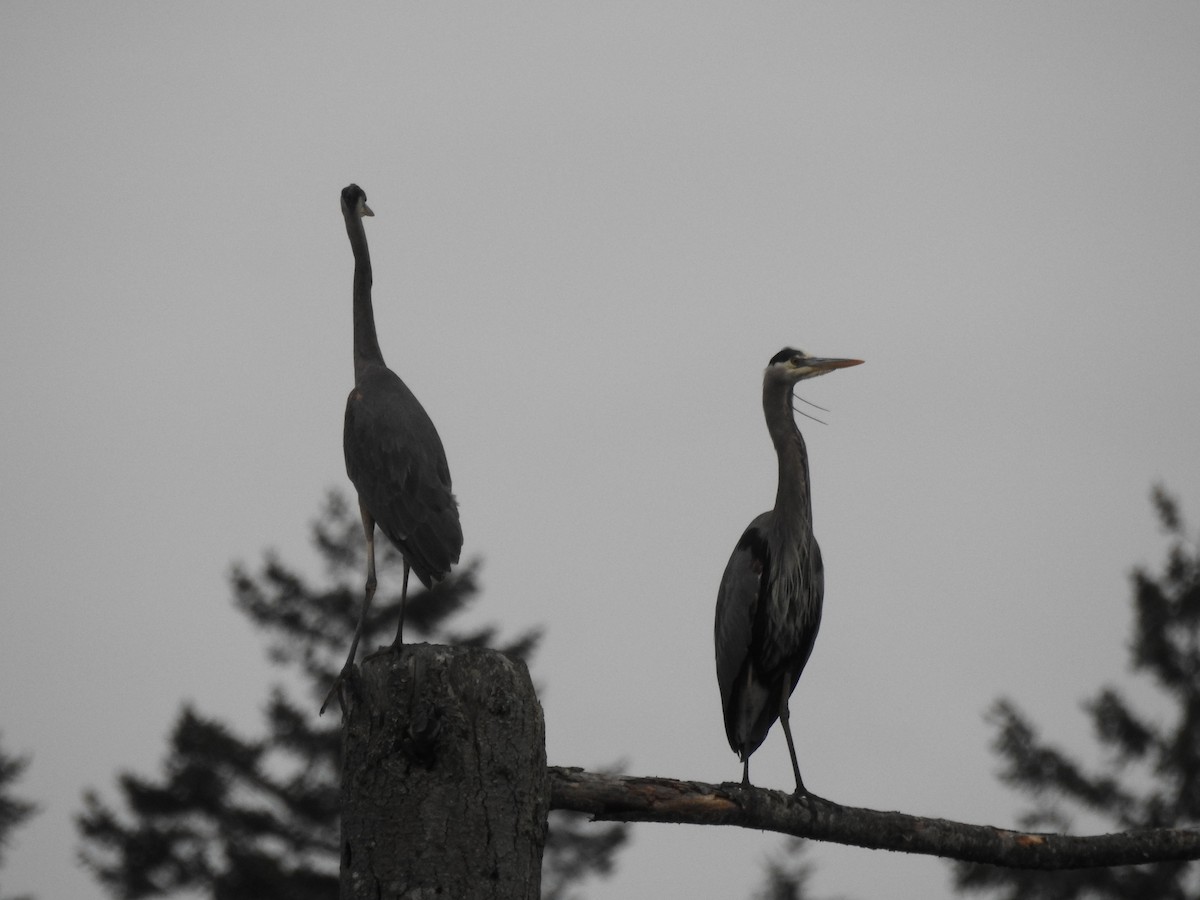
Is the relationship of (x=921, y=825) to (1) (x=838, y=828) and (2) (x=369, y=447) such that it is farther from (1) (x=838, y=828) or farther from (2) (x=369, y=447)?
(2) (x=369, y=447)

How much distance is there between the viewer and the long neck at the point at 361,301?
759 centimetres

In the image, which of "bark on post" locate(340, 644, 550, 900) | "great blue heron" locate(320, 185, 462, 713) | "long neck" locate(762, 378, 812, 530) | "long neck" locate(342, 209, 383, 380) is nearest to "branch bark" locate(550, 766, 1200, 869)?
"bark on post" locate(340, 644, 550, 900)

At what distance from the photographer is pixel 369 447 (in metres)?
6.90

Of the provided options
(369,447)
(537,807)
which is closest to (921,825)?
(537,807)

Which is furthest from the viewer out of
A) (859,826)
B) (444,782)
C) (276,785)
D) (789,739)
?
(276,785)

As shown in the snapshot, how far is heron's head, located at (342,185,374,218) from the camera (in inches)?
316

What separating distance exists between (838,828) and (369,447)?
11.2 ft

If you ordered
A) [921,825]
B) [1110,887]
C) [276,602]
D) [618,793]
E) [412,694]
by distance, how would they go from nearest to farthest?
[412,694] → [618,793] → [921,825] → [1110,887] → [276,602]

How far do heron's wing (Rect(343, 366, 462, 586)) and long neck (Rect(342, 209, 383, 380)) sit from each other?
26cm

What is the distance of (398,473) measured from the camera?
675cm

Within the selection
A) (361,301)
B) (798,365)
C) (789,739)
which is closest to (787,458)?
(798,365)

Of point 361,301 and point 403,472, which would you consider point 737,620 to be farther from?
point 361,301

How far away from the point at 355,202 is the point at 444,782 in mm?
5263

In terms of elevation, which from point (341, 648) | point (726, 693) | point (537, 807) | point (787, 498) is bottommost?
point (537, 807)
